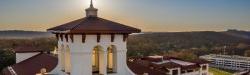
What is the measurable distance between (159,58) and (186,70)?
13.3 ft

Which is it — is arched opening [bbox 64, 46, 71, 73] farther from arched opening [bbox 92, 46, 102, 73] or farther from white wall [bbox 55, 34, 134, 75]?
arched opening [bbox 92, 46, 102, 73]

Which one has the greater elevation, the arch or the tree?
the arch

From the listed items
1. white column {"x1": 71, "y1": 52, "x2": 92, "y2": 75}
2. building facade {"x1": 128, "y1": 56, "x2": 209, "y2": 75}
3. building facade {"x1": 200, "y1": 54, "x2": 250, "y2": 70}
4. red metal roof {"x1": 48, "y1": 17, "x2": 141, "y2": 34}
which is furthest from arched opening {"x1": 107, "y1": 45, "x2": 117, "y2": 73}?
building facade {"x1": 200, "y1": 54, "x2": 250, "y2": 70}

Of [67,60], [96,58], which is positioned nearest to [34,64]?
[67,60]

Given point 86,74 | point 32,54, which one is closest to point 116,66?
point 86,74

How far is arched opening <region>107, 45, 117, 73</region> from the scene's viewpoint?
988 centimetres

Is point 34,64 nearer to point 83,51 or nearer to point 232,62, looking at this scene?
point 83,51

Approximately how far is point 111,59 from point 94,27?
1.27m

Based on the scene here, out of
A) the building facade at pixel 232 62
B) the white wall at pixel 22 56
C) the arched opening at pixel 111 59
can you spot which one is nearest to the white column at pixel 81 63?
the arched opening at pixel 111 59

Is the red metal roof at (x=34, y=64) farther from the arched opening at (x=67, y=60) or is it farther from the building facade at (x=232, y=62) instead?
the building facade at (x=232, y=62)

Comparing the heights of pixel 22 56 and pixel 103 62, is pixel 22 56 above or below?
below

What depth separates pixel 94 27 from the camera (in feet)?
30.9

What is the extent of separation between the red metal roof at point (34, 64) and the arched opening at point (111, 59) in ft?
30.3

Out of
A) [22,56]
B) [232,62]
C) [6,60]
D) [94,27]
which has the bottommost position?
[232,62]
